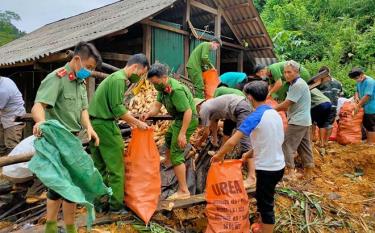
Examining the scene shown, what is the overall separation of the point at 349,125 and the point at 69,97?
20.9ft

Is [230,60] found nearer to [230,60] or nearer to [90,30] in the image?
[230,60]

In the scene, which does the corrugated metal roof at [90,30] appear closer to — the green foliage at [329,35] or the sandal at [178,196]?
the sandal at [178,196]

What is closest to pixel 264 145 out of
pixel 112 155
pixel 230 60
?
pixel 112 155

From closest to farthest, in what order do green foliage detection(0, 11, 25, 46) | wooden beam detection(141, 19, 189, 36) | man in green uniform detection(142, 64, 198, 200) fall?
1. man in green uniform detection(142, 64, 198, 200)
2. wooden beam detection(141, 19, 189, 36)
3. green foliage detection(0, 11, 25, 46)

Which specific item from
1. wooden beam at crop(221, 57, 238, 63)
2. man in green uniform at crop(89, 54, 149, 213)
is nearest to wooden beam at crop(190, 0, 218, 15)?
wooden beam at crop(221, 57, 238, 63)

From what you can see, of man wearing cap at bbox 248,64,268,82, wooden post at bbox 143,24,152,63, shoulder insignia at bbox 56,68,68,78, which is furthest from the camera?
wooden post at bbox 143,24,152,63

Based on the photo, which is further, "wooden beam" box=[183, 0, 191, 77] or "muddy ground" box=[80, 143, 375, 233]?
"wooden beam" box=[183, 0, 191, 77]

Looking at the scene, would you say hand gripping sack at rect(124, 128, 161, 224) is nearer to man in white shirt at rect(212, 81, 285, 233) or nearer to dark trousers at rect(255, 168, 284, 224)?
man in white shirt at rect(212, 81, 285, 233)

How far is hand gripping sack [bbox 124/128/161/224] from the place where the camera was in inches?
148

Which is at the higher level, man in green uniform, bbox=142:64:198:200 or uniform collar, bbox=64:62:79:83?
uniform collar, bbox=64:62:79:83

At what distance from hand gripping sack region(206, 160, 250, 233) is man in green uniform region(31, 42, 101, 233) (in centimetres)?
131

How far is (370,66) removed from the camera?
46.0ft

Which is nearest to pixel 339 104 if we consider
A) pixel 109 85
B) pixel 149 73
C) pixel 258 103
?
pixel 258 103

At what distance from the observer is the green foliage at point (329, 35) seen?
14.5m
